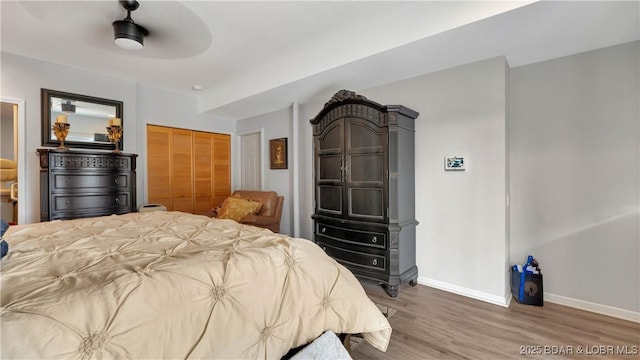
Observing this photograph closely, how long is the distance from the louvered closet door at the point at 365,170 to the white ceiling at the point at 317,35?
0.66 m

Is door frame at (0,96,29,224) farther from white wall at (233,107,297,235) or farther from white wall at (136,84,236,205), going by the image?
white wall at (233,107,297,235)

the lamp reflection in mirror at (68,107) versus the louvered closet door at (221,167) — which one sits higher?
the lamp reflection in mirror at (68,107)

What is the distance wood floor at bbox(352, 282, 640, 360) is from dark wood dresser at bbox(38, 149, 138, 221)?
3.31 metres

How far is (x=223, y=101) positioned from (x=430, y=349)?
4.01m

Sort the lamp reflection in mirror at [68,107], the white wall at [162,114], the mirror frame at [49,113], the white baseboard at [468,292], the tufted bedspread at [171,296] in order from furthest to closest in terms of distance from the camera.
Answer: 1. the white wall at [162,114]
2. the lamp reflection in mirror at [68,107]
3. the mirror frame at [49,113]
4. the white baseboard at [468,292]
5. the tufted bedspread at [171,296]

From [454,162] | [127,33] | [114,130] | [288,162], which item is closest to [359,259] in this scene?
[454,162]

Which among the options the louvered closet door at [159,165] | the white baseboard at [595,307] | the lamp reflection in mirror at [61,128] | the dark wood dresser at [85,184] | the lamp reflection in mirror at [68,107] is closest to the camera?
the white baseboard at [595,307]

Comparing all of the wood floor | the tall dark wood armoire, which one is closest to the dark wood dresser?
the tall dark wood armoire

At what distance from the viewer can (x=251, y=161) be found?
17.3 feet

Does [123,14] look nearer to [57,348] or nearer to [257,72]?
[257,72]

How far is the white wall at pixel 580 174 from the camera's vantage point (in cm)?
233

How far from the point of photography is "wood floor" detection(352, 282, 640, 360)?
6.21ft

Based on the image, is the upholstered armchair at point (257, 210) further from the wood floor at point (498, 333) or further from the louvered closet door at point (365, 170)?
the wood floor at point (498, 333)

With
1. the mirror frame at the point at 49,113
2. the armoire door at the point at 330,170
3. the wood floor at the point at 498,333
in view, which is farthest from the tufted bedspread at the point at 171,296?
the mirror frame at the point at 49,113
